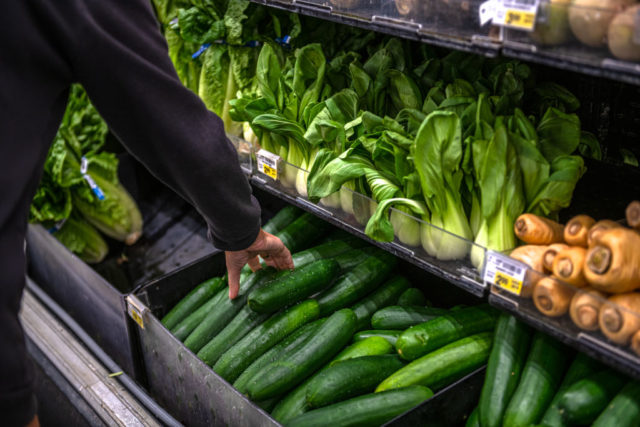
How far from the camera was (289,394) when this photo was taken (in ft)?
6.31

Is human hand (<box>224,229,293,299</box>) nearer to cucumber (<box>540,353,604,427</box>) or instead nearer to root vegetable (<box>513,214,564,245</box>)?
root vegetable (<box>513,214,564,245</box>)

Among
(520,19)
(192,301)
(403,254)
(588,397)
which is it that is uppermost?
(520,19)

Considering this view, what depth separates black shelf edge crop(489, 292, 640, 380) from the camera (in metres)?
1.28

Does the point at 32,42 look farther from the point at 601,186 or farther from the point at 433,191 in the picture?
the point at 601,186

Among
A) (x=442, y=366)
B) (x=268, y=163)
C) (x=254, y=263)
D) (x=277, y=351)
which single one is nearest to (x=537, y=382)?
(x=442, y=366)

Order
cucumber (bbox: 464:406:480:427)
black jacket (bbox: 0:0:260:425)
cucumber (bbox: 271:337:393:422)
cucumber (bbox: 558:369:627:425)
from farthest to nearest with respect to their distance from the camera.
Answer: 1. cucumber (bbox: 271:337:393:422)
2. cucumber (bbox: 464:406:480:427)
3. cucumber (bbox: 558:369:627:425)
4. black jacket (bbox: 0:0:260:425)

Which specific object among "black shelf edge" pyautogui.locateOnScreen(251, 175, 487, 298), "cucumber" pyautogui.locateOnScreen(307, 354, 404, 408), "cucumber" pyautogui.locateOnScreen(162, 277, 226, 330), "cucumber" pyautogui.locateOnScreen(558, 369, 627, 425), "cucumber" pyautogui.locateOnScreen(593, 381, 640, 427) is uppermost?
"black shelf edge" pyautogui.locateOnScreen(251, 175, 487, 298)

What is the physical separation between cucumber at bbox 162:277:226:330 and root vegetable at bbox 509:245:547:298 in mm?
1224

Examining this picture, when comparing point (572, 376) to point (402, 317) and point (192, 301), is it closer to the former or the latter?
point (402, 317)

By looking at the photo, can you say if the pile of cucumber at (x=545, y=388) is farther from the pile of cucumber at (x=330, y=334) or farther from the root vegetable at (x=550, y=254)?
the root vegetable at (x=550, y=254)

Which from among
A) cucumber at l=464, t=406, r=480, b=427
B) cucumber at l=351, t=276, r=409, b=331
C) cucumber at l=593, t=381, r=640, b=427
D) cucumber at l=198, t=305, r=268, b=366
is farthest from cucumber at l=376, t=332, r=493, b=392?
cucumber at l=198, t=305, r=268, b=366

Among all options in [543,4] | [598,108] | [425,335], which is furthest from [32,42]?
[598,108]

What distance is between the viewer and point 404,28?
61.2 inches

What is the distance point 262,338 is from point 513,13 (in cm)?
127
